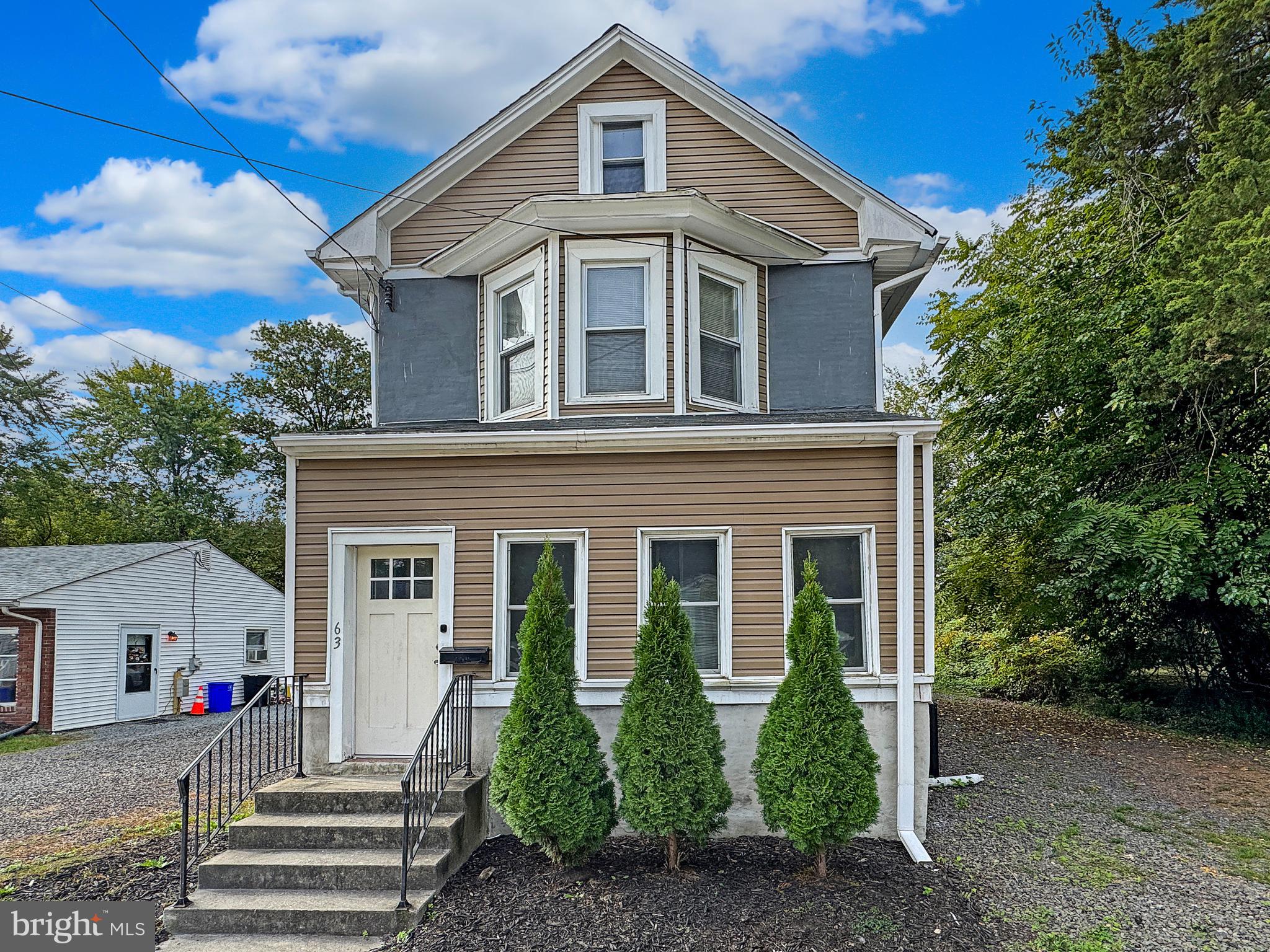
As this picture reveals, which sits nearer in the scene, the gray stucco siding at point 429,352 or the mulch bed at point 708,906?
the mulch bed at point 708,906

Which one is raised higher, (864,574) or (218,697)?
(864,574)

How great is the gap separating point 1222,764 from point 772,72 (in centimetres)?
1088

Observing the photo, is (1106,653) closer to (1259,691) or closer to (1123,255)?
(1259,691)

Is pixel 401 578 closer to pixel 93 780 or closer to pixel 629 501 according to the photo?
pixel 629 501

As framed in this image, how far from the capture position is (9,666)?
1373cm

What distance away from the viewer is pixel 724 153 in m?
8.17

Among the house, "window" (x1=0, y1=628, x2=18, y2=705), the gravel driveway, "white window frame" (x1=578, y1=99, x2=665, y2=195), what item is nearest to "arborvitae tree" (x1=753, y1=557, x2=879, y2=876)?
"white window frame" (x1=578, y1=99, x2=665, y2=195)

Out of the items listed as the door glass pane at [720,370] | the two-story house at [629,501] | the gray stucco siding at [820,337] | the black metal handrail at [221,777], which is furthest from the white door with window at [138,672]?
the gray stucco siding at [820,337]

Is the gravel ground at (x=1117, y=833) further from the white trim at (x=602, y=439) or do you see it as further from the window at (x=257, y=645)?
the window at (x=257, y=645)

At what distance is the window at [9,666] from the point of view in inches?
537

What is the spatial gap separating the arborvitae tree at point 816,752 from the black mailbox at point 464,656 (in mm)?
2347

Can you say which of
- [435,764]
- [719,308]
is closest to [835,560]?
[719,308]

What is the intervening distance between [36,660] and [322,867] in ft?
40.1

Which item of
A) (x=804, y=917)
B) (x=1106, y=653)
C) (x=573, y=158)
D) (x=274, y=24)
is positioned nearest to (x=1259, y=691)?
(x=1106, y=653)
